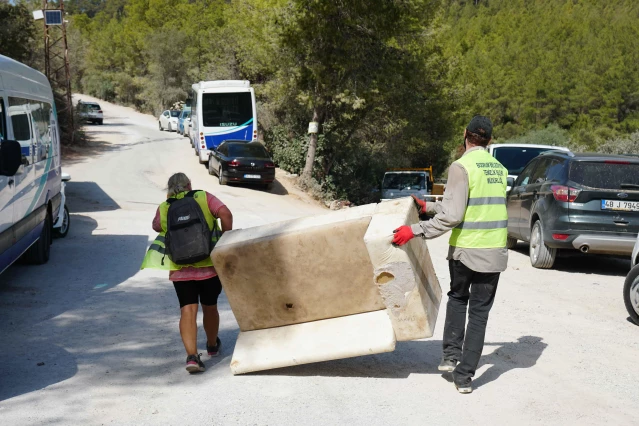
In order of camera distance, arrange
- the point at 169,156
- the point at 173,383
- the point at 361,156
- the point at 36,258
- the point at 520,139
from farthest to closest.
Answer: the point at 520,139
the point at 361,156
the point at 169,156
the point at 36,258
the point at 173,383

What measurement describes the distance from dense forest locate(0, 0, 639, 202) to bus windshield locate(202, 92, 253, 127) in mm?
2141

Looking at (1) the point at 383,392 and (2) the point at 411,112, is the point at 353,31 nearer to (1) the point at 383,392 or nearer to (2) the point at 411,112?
(2) the point at 411,112

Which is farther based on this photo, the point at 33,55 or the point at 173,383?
the point at 33,55

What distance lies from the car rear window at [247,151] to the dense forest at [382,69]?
12.7 feet

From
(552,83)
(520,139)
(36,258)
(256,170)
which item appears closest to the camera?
(36,258)

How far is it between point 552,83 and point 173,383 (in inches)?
2761

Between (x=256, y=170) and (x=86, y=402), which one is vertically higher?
(x=86, y=402)

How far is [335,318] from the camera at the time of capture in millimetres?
5457

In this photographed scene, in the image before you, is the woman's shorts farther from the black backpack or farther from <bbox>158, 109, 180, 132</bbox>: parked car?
<bbox>158, 109, 180, 132</bbox>: parked car

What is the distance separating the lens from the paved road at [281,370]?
4.71 metres

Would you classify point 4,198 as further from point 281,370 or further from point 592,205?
point 592,205

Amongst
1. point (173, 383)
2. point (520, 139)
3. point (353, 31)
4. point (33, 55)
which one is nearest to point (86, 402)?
point (173, 383)

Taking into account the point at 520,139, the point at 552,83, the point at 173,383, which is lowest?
the point at 520,139

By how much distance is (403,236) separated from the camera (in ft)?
16.1
